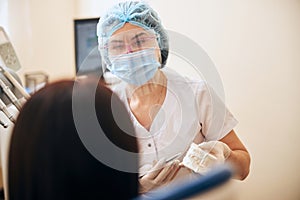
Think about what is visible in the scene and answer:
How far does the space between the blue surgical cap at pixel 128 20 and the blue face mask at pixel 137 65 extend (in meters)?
0.06

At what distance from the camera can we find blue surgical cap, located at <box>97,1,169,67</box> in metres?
1.21

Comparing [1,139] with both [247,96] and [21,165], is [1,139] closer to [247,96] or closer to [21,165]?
[21,165]

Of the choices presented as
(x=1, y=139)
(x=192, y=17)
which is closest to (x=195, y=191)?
(x=1, y=139)

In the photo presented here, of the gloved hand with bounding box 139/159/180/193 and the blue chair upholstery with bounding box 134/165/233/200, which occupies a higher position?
the blue chair upholstery with bounding box 134/165/233/200

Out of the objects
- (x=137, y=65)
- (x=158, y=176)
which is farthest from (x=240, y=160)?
(x=137, y=65)

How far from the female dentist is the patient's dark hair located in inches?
22.8

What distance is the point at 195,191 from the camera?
364 mm

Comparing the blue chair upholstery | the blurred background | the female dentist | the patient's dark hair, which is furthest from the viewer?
the blurred background

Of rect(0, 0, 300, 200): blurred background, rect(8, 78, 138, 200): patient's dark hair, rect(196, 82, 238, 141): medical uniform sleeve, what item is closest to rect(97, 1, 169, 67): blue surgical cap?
rect(196, 82, 238, 141): medical uniform sleeve

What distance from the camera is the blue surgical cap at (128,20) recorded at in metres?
1.21

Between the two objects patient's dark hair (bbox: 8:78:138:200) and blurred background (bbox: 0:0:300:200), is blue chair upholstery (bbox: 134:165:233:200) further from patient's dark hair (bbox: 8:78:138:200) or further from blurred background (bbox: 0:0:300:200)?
blurred background (bbox: 0:0:300:200)

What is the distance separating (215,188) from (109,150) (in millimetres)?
280

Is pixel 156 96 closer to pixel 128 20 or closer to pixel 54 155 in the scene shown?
pixel 128 20

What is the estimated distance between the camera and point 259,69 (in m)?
1.64
